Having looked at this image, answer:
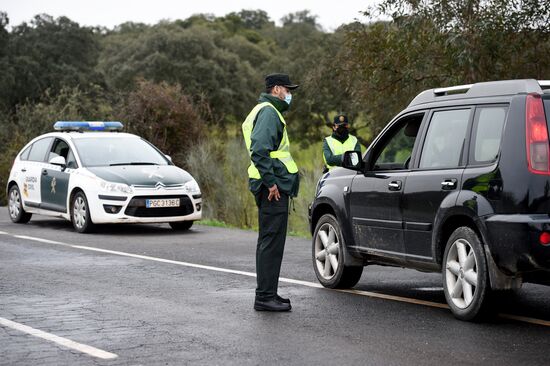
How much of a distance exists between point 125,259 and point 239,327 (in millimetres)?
5456

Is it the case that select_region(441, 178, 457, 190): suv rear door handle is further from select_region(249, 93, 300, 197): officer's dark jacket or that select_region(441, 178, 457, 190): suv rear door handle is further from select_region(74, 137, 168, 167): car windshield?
select_region(74, 137, 168, 167): car windshield

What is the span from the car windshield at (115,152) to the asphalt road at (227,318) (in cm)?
453

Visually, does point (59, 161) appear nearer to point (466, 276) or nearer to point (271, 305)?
point (271, 305)

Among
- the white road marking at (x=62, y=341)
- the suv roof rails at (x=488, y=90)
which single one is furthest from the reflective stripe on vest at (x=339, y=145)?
the white road marking at (x=62, y=341)

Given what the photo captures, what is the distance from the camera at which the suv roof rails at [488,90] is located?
828 centimetres

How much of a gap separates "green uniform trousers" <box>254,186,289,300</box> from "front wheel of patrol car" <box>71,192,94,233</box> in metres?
8.66

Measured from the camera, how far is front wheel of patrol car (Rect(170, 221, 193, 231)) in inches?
720

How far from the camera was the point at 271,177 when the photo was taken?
30.0ft

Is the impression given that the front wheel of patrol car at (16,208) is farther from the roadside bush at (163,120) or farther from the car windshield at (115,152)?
the roadside bush at (163,120)

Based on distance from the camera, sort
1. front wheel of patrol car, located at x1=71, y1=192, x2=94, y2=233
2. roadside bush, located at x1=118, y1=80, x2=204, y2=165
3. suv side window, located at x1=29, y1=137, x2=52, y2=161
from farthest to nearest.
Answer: roadside bush, located at x1=118, y1=80, x2=204, y2=165
suv side window, located at x1=29, y1=137, x2=52, y2=161
front wheel of patrol car, located at x1=71, y1=192, x2=94, y2=233

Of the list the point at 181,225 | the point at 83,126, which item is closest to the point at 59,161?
the point at 83,126

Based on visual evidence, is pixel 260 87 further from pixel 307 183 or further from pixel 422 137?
pixel 422 137

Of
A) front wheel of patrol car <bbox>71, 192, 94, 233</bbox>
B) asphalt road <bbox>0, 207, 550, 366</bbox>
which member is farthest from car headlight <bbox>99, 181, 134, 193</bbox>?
asphalt road <bbox>0, 207, 550, 366</bbox>

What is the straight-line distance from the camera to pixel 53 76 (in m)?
65.2
